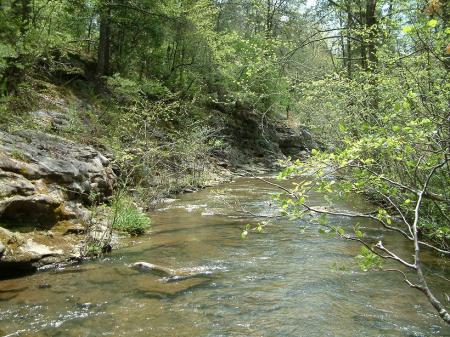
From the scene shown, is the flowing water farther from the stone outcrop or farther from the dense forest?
the dense forest

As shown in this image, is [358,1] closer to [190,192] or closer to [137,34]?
[190,192]

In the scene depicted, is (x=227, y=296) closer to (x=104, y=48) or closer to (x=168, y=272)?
→ (x=168, y=272)

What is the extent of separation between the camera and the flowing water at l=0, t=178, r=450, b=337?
554cm

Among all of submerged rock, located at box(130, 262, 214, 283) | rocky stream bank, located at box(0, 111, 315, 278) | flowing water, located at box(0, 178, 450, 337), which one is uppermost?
rocky stream bank, located at box(0, 111, 315, 278)

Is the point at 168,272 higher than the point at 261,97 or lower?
lower

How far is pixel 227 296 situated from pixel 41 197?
178 inches

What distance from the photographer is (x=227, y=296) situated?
6684 millimetres

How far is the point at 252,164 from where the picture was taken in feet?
101

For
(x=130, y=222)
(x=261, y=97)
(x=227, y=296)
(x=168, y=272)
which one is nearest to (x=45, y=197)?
(x=130, y=222)

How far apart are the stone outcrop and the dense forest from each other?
0.54 metres

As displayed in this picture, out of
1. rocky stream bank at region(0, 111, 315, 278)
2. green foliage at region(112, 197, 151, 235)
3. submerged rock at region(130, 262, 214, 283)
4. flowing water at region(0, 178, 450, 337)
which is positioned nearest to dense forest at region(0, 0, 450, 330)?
green foliage at region(112, 197, 151, 235)

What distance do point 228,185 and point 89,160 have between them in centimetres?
1048

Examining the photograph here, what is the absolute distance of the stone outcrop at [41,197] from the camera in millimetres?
7945

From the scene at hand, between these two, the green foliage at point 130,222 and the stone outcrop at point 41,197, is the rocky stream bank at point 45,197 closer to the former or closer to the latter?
the stone outcrop at point 41,197
